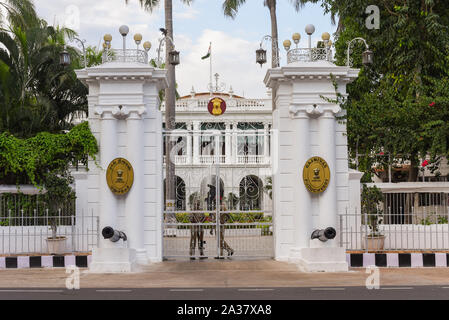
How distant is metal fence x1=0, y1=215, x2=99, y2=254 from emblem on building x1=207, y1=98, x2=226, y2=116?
5.66 meters

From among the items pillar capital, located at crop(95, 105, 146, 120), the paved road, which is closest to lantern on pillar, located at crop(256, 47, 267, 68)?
pillar capital, located at crop(95, 105, 146, 120)

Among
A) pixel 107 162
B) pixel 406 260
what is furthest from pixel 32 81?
pixel 406 260

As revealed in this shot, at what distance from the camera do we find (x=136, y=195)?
477 inches

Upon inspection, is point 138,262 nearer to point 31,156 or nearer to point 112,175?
point 112,175

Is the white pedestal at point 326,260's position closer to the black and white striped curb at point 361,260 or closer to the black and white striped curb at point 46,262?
the black and white striped curb at point 361,260

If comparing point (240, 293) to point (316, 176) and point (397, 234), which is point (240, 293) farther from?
point (397, 234)

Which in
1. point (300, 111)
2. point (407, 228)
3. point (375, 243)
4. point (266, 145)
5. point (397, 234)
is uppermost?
point (300, 111)

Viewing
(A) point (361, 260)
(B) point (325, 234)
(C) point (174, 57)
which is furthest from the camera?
(C) point (174, 57)

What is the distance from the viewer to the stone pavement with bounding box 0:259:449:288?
9.22 m

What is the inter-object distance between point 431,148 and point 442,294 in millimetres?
6270

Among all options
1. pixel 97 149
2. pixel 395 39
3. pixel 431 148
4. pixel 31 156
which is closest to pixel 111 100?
pixel 97 149

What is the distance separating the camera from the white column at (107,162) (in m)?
12.0

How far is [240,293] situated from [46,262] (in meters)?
5.46

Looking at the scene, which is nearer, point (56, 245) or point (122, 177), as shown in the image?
point (122, 177)
